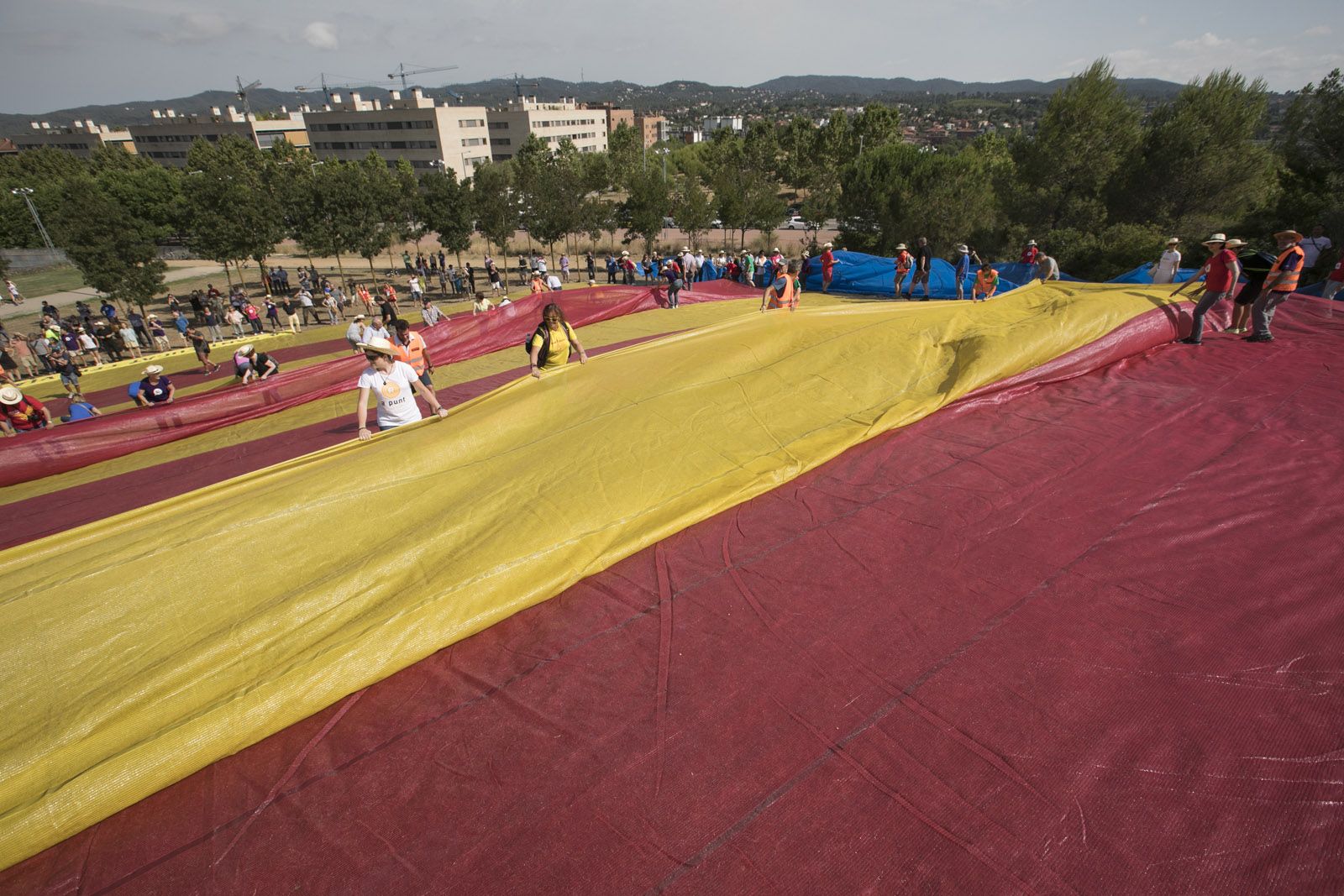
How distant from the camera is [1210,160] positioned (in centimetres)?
1952

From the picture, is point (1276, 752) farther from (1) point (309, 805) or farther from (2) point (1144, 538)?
(1) point (309, 805)

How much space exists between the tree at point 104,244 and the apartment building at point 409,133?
63.0 meters

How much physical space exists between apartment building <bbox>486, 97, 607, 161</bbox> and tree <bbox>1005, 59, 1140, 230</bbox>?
257 feet

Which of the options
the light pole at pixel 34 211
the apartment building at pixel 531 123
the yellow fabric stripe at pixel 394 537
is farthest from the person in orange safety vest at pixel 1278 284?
the apartment building at pixel 531 123

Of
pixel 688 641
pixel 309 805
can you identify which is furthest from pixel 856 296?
pixel 309 805

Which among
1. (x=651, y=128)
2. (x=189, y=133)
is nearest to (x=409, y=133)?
(x=189, y=133)

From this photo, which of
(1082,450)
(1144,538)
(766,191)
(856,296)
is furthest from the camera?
(766,191)

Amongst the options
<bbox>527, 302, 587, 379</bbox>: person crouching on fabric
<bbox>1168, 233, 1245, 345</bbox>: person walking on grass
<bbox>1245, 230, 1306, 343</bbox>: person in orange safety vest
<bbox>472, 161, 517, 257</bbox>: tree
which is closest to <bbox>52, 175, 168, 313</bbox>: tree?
<bbox>472, 161, 517, 257</bbox>: tree

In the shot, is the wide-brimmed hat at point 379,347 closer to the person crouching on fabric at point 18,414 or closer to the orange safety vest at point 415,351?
the orange safety vest at point 415,351

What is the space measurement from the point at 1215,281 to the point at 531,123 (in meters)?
107

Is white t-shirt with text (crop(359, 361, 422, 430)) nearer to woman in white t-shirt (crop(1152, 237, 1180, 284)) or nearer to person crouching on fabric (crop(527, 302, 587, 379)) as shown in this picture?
person crouching on fabric (crop(527, 302, 587, 379))

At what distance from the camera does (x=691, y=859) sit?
213 centimetres

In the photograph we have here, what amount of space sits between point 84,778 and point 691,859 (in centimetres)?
232

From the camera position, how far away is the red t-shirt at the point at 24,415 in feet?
29.6
